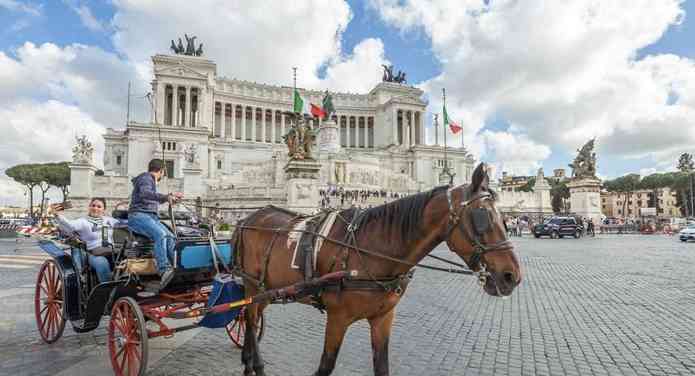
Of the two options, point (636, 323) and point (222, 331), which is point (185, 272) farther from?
point (636, 323)

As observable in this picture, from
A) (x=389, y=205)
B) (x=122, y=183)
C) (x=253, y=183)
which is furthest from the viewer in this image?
(x=253, y=183)

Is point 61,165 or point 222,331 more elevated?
point 61,165

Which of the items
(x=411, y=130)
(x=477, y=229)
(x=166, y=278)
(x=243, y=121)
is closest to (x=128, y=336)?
(x=166, y=278)

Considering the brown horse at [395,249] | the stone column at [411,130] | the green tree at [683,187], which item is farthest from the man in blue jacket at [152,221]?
the green tree at [683,187]

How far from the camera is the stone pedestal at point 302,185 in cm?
2048

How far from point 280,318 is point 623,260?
13.3 meters

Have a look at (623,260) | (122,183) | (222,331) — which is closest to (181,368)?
(222,331)

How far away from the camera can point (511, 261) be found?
2.69m

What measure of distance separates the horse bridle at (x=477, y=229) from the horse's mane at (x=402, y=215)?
24 cm

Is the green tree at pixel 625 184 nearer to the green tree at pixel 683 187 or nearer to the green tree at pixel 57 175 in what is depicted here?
the green tree at pixel 683 187

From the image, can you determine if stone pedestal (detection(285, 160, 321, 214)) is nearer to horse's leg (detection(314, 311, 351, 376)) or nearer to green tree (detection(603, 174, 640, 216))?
horse's leg (detection(314, 311, 351, 376))

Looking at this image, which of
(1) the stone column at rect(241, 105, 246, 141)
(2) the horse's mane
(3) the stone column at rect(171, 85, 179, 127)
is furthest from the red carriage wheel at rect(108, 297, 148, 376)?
(1) the stone column at rect(241, 105, 246, 141)

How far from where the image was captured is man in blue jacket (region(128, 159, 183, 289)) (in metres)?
4.17

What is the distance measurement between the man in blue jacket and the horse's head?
2.98 meters
